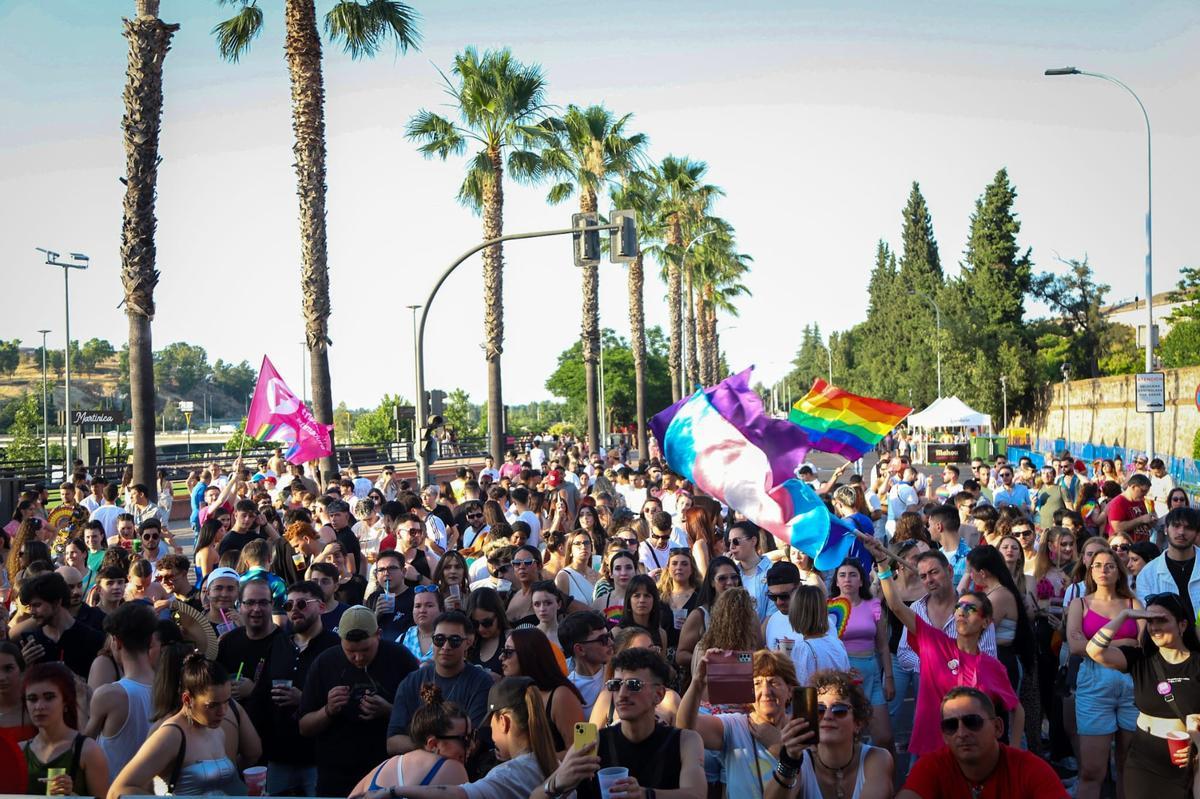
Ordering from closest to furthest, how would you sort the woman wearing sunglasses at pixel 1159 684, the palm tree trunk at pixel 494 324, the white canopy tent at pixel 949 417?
the woman wearing sunglasses at pixel 1159 684 → the palm tree trunk at pixel 494 324 → the white canopy tent at pixel 949 417

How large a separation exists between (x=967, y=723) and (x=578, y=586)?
192 inches

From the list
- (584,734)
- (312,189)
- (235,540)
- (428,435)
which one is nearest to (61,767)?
(584,734)

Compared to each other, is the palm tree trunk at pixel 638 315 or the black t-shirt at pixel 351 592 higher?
the palm tree trunk at pixel 638 315

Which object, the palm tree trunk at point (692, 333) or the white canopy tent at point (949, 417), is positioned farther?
the palm tree trunk at point (692, 333)

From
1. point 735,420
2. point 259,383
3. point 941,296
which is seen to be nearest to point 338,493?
point 259,383

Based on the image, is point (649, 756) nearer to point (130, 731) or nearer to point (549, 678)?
point (549, 678)

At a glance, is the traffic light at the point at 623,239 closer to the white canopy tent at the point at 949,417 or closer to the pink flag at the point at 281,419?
the pink flag at the point at 281,419

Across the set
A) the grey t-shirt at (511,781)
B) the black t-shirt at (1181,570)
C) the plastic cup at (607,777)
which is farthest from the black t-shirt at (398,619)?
the black t-shirt at (1181,570)

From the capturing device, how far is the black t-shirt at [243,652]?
6.48m

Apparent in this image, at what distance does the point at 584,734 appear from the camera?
3.72 meters

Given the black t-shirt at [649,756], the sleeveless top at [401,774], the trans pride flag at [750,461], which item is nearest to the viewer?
the sleeveless top at [401,774]

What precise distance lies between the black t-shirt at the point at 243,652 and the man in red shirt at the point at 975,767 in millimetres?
3537

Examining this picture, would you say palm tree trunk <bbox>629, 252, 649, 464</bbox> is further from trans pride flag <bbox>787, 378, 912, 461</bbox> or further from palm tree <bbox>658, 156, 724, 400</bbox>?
trans pride flag <bbox>787, 378, 912, 461</bbox>

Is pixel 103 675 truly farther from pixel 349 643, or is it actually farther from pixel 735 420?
pixel 735 420
